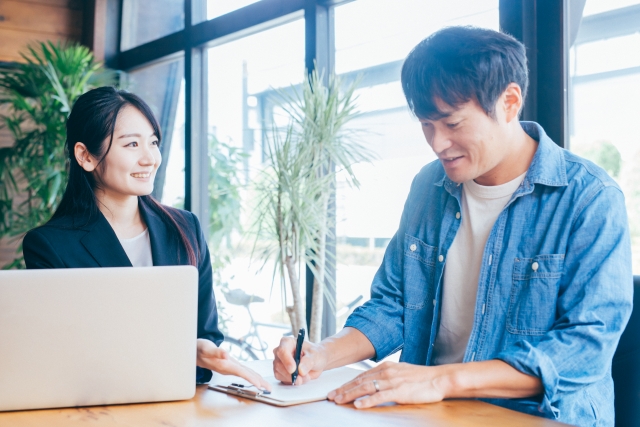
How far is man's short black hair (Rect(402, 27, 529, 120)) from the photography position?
4.68 ft

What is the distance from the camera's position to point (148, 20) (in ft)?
15.6

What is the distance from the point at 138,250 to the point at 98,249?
0.46ft

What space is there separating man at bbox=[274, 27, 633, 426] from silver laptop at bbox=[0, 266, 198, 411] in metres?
0.31

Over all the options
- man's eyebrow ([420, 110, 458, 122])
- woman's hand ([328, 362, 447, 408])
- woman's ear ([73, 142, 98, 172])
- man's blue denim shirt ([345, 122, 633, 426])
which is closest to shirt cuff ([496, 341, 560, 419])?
man's blue denim shirt ([345, 122, 633, 426])

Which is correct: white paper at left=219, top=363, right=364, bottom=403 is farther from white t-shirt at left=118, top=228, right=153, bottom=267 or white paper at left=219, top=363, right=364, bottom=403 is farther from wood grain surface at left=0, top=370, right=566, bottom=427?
white t-shirt at left=118, top=228, right=153, bottom=267

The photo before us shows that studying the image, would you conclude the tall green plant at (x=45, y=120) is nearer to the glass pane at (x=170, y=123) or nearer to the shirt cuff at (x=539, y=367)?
the glass pane at (x=170, y=123)

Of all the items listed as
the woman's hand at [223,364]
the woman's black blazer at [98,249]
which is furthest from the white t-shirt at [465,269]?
the woman's black blazer at [98,249]

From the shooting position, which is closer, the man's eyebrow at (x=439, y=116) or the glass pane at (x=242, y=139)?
the man's eyebrow at (x=439, y=116)

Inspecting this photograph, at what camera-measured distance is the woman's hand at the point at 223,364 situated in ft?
4.53

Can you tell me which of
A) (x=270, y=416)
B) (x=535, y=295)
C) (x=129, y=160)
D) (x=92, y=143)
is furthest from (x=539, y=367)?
(x=92, y=143)

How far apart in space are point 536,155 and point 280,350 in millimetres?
774

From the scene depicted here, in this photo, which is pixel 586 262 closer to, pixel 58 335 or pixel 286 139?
pixel 58 335

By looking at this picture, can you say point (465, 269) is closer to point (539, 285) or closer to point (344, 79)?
point (539, 285)

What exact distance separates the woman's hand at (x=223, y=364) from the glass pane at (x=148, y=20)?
339 centimetres
